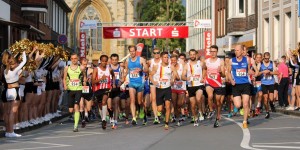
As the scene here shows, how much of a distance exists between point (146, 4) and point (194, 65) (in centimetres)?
8372

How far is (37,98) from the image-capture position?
75.2ft

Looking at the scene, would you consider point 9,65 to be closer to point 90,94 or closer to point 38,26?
point 90,94

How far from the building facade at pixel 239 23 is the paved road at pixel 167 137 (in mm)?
29580

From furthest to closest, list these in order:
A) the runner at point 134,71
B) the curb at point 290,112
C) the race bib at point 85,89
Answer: the curb at point 290,112 < the runner at point 134,71 < the race bib at point 85,89

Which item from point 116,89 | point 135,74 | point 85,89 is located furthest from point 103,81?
point 135,74

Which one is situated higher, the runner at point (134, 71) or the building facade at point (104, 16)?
the building facade at point (104, 16)

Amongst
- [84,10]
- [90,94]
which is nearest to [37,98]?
[90,94]

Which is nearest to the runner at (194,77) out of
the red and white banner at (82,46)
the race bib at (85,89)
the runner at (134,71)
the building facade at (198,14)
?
the runner at (134,71)

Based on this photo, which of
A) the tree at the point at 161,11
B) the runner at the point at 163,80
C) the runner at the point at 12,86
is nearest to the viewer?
the runner at the point at 12,86

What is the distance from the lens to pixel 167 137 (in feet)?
57.9

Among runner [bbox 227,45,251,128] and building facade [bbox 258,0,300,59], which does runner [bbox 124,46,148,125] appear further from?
building facade [bbox 258,0,300,59]

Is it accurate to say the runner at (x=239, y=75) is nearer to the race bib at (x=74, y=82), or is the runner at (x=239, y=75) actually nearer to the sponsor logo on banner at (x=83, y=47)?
the race bib at (x=74, y=82)

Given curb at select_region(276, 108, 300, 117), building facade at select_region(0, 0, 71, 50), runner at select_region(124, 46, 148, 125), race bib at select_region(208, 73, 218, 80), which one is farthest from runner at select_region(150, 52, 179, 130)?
building facade at select_region(0, 0, 71, 50)

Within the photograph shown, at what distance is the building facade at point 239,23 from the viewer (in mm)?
53375
